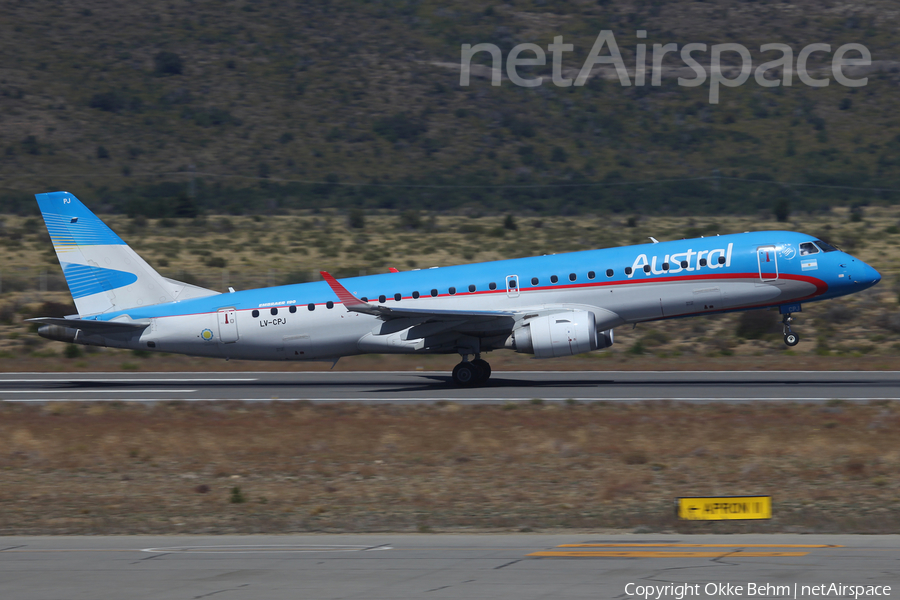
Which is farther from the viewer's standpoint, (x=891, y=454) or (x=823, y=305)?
(x=823, y=305)

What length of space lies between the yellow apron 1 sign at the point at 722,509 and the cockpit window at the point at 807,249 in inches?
612

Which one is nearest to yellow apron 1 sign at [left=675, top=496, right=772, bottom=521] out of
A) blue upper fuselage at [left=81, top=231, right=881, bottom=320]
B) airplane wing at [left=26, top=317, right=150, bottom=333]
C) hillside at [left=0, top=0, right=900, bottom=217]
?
blue upper fuselage at [left=81, top=231, right=881, bottom=320]

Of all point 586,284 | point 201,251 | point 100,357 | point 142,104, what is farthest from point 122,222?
point 586,284

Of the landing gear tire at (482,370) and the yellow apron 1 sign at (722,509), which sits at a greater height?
the landing gear tire at (482,370)

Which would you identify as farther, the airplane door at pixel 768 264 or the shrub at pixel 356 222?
the shrub at pixel 356 222

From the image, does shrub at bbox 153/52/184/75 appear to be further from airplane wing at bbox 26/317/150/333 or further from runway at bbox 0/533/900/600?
runway at bbox 0/533/900/600

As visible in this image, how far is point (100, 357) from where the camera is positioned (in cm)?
4231

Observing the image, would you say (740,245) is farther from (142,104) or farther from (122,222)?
(142,104)

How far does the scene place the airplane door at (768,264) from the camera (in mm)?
28641

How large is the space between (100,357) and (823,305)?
31933 mm

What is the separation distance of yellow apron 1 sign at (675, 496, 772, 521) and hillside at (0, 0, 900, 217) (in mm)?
75241

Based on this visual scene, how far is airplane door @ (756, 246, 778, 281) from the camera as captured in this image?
28.6 meters

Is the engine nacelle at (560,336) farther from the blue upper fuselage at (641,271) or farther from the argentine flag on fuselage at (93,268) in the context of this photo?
the argentine flag on fuselage at (93,268)

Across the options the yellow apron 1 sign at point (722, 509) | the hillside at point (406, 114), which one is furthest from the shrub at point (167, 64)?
the yellow apron 1 sign at point (722, 509)
